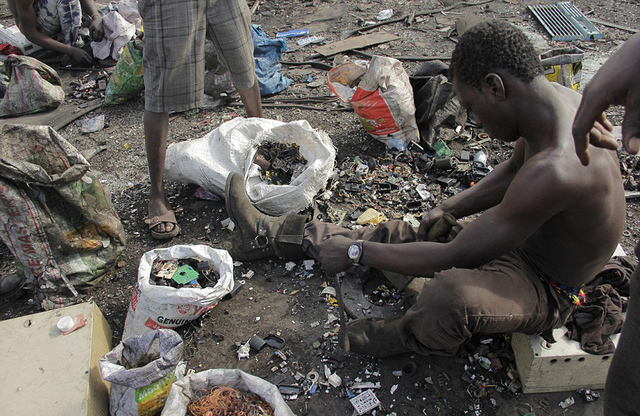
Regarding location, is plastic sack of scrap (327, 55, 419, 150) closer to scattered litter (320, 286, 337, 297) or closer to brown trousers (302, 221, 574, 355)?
scattered litter (320, 286, 337, 297)

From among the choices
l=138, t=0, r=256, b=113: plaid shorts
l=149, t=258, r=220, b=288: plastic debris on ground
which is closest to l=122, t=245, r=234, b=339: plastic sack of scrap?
l=149, t=258, r=220, b=288: plastic debris on ground

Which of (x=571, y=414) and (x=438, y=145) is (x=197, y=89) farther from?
(x=571, y=414)

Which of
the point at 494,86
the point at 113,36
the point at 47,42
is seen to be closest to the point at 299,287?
the point at 494,86

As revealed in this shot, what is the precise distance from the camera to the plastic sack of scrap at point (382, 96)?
152 inches

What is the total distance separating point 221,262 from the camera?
A: 288 centimetres

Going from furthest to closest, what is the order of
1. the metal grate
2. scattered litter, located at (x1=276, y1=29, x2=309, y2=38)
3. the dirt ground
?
scattered litter, located at (x1=276, y1=29, x2=309, y2=38) < the metal grate < the dirt ground

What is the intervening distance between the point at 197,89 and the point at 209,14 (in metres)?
0.57

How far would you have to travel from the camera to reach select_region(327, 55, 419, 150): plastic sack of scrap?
152 inches

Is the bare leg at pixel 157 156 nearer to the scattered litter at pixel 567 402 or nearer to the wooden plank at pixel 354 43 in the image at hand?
the scattered litter at pixel 567 402

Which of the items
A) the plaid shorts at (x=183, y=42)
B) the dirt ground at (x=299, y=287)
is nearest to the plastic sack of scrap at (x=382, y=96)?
the dirt ground at (x=299, y=287)

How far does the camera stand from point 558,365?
2246 mm

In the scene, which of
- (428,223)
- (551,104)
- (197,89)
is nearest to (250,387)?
(428,223)

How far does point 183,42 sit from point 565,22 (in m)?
5.21

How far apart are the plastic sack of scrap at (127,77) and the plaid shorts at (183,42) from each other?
1.69 metres
